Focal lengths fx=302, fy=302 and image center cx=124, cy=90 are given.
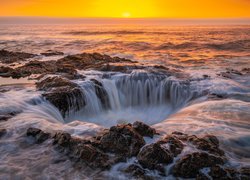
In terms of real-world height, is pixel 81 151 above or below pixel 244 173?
above

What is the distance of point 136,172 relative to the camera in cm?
545

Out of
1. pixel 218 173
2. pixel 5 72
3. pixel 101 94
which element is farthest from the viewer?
pixel 5 72

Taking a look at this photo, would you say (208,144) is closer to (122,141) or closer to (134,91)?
(122,141)

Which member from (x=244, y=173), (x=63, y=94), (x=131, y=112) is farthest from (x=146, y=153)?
(x=131, y=112)

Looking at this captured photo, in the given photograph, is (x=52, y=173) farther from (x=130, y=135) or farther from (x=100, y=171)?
(x=130, y=135)

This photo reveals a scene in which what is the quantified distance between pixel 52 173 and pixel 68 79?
6670mm

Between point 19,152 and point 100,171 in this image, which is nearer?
point 100,171

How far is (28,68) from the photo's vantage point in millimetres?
14617

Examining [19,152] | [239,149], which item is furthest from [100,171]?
[239,149]

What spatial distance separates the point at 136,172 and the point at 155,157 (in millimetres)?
475

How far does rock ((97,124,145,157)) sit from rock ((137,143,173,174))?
0.26 m

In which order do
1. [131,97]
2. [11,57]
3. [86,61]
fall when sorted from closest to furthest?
[131,97] < [86,61] < [11,57]

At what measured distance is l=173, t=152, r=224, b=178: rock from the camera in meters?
5.35

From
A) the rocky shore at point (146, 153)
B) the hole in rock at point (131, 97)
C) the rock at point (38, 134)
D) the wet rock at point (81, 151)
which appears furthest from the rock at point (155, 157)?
the hole in rock at point (131, 97)
